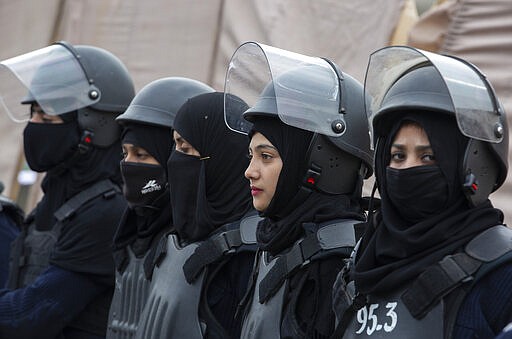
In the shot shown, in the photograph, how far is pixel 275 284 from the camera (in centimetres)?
Answer: 375

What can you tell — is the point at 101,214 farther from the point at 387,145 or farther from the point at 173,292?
the point at 387,145

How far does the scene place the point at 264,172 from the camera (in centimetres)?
388

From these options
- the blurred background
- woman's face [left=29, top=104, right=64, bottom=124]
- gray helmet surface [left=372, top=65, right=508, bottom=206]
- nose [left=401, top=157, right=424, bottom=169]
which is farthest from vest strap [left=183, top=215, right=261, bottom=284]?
the blurred background

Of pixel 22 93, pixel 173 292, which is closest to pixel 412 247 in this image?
pixel 173 292

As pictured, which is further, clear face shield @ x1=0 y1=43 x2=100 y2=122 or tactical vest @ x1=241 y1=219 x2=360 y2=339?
clear face shield @ x1=0 y1=43 x2=100 y2=122

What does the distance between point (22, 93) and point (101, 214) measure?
3.30ft

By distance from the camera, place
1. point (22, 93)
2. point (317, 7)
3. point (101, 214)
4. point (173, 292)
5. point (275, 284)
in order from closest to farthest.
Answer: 1. point (275, 284)
2. point (173, 292)
3. point (101, 214)
4. point (22, 93)
5. point (317, 7)

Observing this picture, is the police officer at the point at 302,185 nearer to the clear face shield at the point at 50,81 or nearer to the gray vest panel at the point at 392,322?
the gray vest panel at the point at 392,322

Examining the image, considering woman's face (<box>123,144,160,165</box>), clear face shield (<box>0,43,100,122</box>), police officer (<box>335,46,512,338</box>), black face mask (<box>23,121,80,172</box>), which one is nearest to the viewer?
police officer (<box>335,46,512,338</box>)

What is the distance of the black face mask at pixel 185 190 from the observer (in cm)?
447

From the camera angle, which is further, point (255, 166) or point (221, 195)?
point (221, 195)

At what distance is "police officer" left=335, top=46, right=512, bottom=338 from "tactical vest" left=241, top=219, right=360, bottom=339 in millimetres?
289

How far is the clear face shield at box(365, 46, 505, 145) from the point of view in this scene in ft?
10.4

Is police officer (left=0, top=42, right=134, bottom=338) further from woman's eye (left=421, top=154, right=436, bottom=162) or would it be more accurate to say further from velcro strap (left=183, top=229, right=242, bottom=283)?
woman's eye (left=421, top=154, right=436, bottom=162)
